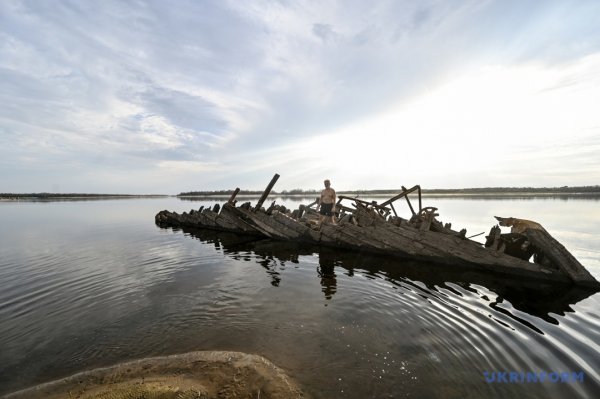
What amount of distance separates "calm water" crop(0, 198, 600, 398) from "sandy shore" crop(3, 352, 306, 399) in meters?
0.38

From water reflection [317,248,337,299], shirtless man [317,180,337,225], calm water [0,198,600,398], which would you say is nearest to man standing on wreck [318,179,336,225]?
shirtless man [317,180,337,225]

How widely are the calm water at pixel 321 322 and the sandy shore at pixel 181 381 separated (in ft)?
1.25

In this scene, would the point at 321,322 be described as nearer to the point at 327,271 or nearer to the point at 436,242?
the point at 327,271

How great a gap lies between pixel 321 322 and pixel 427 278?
5457 mm

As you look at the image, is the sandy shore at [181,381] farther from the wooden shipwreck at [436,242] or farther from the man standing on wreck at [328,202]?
the man standing on wreck at [328,202]

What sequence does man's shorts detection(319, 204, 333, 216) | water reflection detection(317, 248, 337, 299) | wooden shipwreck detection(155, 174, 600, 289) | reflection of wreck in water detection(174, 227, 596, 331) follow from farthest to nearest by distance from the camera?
man's shorts detection(319, 204, 333, 216), wooden shipwreck detection(155, 174, 600, 289), water reflection detection(317, 248, 337, 299), reflection of wreck in water detection(174, 227, 596, 331)

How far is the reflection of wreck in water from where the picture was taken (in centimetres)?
778

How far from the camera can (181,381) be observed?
4109 millimetres

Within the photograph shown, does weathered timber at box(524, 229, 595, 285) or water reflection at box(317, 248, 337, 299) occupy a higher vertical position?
weathered timber at box(524, 229, 595, 285)

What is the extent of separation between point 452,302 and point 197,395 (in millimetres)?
6991

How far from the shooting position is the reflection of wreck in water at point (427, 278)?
306 inches

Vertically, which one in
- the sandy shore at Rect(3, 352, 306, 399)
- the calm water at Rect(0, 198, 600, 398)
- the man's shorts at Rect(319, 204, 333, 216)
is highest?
the man's shorts at Rect(319, 204, 333, 216)

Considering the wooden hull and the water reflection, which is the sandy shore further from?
the wooden hull

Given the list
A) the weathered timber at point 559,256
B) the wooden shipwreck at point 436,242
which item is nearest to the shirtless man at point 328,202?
the wooden shipwreck at point 436,242
